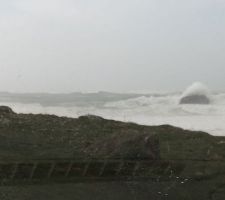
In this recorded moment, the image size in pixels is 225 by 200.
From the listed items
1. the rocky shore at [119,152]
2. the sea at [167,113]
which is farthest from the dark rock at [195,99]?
the rocky shore at [119,152]

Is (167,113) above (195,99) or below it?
below

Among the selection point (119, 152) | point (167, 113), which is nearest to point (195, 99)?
Answer: point (167, 113)

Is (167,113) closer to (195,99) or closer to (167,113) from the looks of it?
(167,113)

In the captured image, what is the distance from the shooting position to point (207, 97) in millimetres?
35688

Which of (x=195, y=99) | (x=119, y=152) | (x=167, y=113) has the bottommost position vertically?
(x=119, y=152)

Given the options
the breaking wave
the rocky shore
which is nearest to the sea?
the breaking wave

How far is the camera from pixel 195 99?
3531 centimetres

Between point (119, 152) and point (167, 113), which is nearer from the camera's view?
point (119, 152)

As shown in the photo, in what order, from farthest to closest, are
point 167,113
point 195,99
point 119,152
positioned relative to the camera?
1. point 195,99
2. point 167,113
3. point 119,152

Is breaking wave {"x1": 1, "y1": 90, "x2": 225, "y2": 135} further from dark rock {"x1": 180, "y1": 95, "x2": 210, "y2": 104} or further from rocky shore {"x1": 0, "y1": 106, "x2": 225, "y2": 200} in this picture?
rocky shore {"x1": 0, "y1": 106, "x2": 225, "y2": 200}

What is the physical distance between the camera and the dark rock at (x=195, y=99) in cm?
3425

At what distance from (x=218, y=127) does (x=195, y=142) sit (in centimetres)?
1110

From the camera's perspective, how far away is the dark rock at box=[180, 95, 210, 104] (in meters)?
34.2

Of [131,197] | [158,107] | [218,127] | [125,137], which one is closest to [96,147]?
[125,137]
